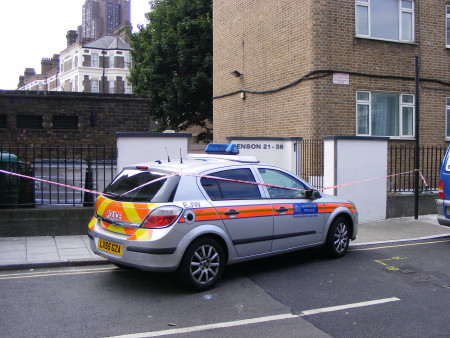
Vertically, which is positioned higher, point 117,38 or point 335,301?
point 117,38

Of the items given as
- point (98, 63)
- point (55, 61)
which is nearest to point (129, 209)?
point (98, 63)

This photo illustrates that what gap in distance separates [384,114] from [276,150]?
4.70 m

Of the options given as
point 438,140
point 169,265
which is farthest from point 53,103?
point 438,140

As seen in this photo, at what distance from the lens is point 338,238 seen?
7617 mm

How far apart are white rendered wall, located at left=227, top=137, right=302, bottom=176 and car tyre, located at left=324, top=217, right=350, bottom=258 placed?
12.6 feet

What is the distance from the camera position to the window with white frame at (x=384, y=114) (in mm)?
13906

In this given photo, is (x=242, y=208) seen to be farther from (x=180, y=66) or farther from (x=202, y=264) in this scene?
(x=180, y=66)

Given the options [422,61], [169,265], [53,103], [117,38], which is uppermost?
[117,38]

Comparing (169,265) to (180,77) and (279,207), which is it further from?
(180,77)

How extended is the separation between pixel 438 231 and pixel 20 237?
8533 millimetres

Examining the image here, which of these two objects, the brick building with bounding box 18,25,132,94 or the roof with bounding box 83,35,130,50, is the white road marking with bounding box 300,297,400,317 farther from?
the roof with bounding box 83,35,130,50

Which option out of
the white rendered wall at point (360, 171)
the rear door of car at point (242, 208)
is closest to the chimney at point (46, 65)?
the white rendered wall at point (360, 171)

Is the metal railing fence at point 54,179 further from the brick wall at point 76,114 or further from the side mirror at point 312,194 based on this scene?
the side mirror at point 312,194

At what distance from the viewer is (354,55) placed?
44.5ft
